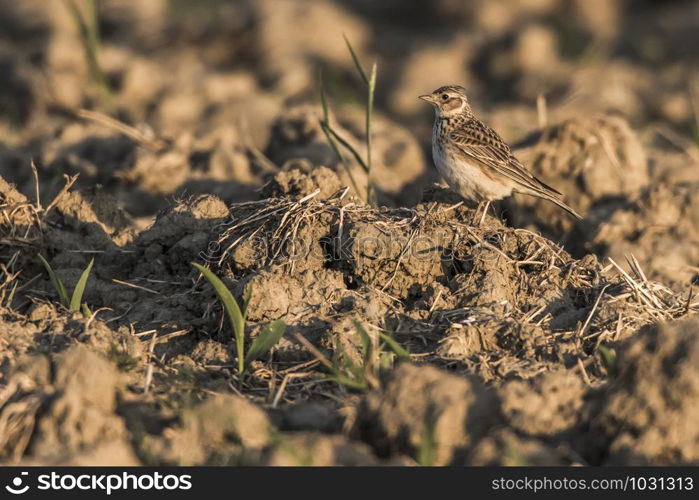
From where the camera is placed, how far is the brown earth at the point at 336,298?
15.5 feet

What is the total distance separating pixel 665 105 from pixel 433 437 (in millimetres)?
9158

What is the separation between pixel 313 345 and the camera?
5.84 metres

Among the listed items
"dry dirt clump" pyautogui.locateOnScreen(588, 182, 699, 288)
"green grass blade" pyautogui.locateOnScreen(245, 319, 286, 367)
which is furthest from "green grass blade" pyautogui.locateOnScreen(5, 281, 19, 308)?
"dry dirt clump" pyautogui.locateOnScreen(588, 182, 699, 288)

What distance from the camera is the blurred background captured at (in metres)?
9.06

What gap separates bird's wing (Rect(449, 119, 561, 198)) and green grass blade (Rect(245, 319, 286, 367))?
98.9 inches

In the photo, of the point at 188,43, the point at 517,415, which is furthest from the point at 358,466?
the point at 188,43

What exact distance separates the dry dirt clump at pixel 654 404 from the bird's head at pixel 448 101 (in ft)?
11.7

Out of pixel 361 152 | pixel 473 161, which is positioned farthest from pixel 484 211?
pixel 361 152

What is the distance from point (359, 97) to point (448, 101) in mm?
6233

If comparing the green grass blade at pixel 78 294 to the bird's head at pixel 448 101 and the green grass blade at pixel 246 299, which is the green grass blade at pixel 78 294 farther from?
the bird's head at pixel 448 101

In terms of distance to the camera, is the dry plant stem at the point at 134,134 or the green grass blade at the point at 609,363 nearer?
the green grass blade at the point at 609,363

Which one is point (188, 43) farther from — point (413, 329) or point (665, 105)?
point (413, 329)

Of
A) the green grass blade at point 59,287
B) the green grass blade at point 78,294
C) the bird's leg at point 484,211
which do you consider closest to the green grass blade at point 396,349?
the bird's leg at point 484,211
